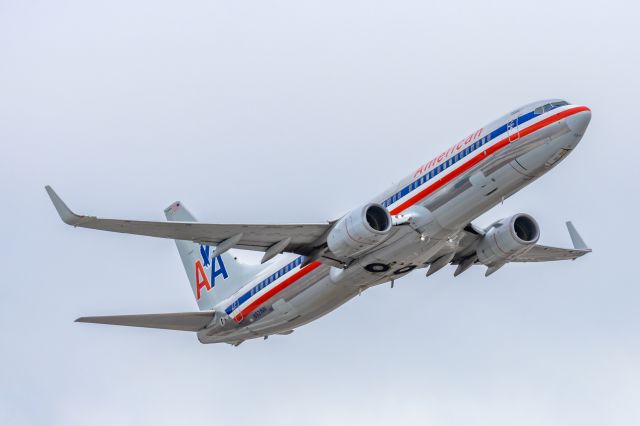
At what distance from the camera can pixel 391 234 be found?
4606 cm

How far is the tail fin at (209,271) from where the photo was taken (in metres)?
57.1

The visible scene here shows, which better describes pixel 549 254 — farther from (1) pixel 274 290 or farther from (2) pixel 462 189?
(1) pixel 274 290

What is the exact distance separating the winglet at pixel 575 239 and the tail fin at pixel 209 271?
49.4 feet

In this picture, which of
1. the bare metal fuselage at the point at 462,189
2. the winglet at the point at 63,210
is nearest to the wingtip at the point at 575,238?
the bare metal fuselage at the point at 462,189

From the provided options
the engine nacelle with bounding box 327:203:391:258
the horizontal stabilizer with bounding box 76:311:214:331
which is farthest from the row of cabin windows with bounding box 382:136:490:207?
the horizontal stabilizer with bounding box 76:311:214:331

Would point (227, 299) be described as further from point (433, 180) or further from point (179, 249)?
point (433, 180)

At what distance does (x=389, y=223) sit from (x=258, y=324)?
1011 cm

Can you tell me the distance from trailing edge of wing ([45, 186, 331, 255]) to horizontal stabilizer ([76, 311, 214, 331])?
6274mm

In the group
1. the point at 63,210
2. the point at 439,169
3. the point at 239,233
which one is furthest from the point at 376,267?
the point at 63,210

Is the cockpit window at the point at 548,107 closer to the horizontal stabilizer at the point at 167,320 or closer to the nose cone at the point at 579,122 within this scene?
the nose cone at the point at 579,122

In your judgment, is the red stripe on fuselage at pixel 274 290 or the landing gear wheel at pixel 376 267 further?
the red stripe on fuselage at pixel 274 290

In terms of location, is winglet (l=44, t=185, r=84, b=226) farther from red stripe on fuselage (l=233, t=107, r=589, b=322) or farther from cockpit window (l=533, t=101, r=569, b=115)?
cockpit window (l=533, t=101, r=569, b=115)

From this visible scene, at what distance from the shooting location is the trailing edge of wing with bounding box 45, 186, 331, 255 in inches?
1704

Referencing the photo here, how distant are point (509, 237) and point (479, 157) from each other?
6.82 meters
